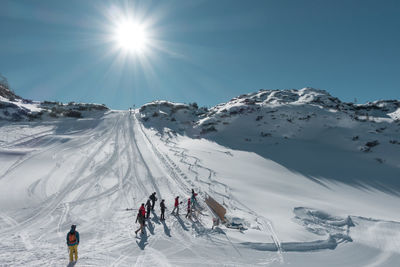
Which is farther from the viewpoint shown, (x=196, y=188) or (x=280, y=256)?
(x=196, y=188)

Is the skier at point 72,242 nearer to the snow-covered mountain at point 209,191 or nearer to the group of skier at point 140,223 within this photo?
the group of skier at point 140,223

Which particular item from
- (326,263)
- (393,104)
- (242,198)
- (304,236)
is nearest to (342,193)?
(242,198)

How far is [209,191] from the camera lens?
1758 centimetres

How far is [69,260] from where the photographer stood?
318 inches

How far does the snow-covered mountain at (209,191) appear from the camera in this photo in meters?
9.23

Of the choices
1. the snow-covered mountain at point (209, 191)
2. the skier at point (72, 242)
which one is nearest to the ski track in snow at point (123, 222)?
the snow-covered mountain at point (209, 191)

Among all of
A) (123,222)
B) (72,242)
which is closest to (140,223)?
(123,222)

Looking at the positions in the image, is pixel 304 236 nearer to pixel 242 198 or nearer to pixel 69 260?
pixel 242 198

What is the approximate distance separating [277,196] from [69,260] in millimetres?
14362

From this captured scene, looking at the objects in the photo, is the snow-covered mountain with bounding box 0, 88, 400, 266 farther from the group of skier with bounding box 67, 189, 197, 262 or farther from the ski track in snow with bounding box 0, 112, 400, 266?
the group of skier with bounding box 67, 189, 197, 262

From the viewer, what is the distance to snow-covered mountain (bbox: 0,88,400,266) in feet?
30.3

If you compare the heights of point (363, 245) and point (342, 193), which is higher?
point (342, 193)

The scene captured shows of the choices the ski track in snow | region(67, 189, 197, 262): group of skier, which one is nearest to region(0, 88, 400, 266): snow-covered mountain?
the ski track in snow

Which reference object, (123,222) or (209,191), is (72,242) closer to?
(123,222)
